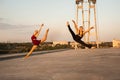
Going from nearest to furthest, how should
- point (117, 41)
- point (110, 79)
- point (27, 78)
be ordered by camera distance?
point (110, 79) < point (27, 78) < point (117, 41)

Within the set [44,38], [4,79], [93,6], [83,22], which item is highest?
[93,6]

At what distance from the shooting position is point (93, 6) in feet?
185

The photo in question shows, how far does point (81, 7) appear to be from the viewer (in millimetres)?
54781

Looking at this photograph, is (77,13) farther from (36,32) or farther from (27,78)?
(27,78)

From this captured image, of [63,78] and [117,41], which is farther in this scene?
[117,41]

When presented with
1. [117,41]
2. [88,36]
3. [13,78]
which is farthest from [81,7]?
[13,78]

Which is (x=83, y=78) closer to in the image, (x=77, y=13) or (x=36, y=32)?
(x=36, y=32)

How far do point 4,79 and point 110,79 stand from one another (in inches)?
185

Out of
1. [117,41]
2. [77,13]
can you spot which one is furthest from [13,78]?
[117,41]

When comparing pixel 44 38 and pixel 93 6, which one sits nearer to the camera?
pixel 44 38

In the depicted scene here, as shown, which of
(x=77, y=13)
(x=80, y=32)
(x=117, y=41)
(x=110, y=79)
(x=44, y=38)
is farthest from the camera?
(x=117, y=41)

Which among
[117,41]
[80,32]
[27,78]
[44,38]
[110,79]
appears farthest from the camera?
[117,41]

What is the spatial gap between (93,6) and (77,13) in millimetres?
4906

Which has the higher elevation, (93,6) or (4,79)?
(93,6)
